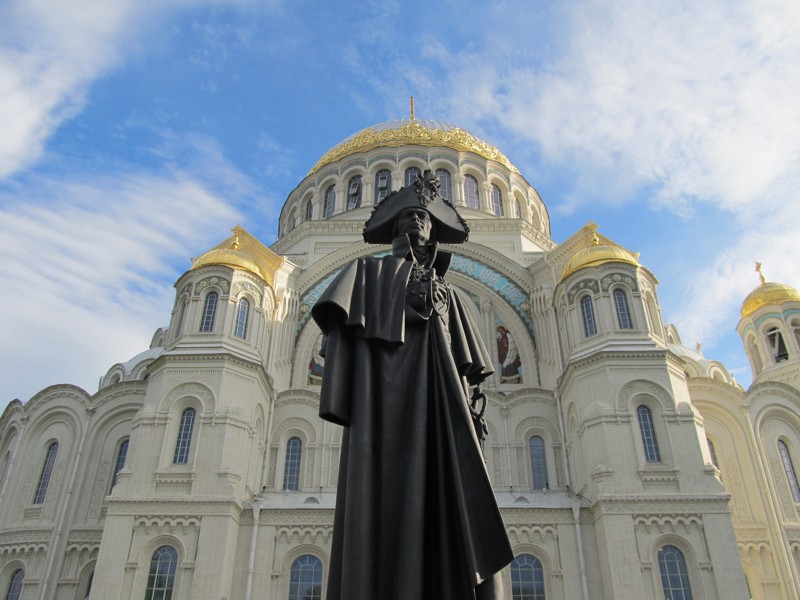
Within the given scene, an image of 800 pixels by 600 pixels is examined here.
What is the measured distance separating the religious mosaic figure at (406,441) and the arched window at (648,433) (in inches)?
608

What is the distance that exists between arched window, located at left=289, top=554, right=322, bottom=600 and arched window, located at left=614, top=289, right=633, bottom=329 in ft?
34.4

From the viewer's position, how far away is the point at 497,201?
3072 centimetres

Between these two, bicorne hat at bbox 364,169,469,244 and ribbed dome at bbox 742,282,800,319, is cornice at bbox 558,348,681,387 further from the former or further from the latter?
bicorne hat at bbox 364,169,469,244

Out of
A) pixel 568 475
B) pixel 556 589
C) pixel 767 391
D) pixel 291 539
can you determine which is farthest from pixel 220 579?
pixel 767 391

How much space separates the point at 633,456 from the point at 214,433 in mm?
10711

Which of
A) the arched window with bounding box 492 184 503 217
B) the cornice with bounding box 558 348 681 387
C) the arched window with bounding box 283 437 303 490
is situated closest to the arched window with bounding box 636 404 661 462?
the cornice with bounding box 558 348 681 387

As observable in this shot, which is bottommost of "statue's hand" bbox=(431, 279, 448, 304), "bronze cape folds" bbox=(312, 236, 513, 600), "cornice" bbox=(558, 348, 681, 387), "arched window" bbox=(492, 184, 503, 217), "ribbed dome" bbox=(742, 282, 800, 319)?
"bronze cape folds" bbox=(312, 236, 513, 600)

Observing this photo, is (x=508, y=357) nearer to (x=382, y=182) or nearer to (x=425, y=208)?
(x=382, y=182)

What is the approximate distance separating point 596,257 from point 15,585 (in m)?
19.3

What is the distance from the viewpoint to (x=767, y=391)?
22.5 meters

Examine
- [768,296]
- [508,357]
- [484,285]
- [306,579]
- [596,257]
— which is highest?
[768,296]

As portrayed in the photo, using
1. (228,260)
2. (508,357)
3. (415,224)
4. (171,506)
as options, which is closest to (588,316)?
(508,357)

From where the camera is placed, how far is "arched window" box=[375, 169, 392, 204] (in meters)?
30.2

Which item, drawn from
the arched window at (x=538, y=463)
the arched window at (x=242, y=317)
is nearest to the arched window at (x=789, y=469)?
the arched window at (x=538, y=463)
